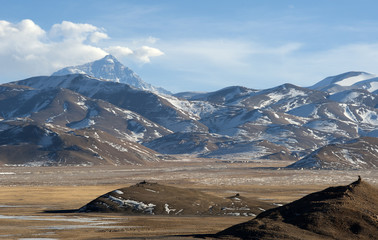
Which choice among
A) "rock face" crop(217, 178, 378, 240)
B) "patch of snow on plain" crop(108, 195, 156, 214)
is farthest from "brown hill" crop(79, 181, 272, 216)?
"rock face" crop(217, 178, 378, 240)

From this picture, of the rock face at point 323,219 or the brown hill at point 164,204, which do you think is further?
the brown hill at point 164,204

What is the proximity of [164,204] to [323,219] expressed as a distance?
32.6m

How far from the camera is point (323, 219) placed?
4819 cm

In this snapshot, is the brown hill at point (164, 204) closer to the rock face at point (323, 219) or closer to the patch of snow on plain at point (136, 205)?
the patch of snow on plain at point (136, 205)

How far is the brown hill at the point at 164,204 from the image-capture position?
250ft

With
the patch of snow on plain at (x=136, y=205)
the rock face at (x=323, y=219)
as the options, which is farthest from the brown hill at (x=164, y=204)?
the rock face at (x=323, y=219)

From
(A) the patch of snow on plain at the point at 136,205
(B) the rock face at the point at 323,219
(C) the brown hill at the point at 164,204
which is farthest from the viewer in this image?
(C) the brown hill at the point at 164,204

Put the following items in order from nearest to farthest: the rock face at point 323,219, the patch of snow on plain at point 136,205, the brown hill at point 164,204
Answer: the rock face at point 323,219, the patch of snow on plain at point 136,205, the brown hill at point 164,204

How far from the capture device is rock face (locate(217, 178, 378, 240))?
4612 centimetres

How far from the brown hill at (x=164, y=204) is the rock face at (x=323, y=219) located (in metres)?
25.0

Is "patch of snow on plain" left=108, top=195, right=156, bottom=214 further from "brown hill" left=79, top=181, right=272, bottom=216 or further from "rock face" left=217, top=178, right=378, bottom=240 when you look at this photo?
"rock face" left=217, top=178, right=378, bottom=240

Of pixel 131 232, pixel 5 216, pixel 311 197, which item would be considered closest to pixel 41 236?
pixel 131 232

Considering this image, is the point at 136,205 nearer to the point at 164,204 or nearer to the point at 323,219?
the point at 164,204

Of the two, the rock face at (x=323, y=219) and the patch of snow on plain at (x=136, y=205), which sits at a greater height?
the patch of snow on plain at (x=136, y=205)
